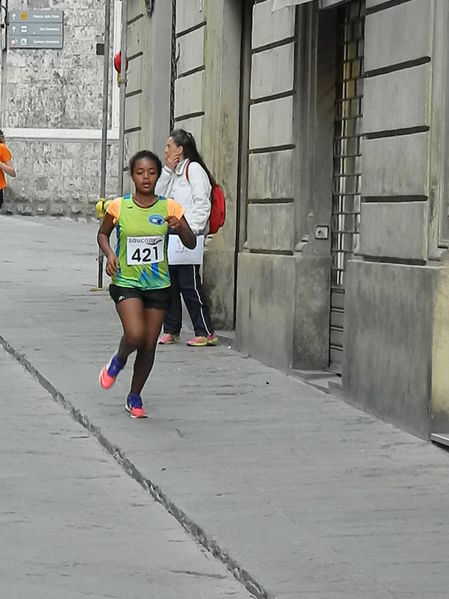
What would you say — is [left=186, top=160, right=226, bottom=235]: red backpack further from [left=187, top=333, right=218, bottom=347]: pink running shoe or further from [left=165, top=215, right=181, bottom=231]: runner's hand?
[left=165, top=215, right=181, bottom=231]: runner's hand

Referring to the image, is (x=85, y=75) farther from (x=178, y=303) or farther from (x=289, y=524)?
(x=289, y=524)

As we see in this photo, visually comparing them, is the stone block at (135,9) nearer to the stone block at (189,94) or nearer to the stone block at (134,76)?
the stone block at (134,76)

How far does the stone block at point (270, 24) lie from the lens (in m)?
12.9

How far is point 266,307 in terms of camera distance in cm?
1324

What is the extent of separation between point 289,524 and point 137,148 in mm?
12478

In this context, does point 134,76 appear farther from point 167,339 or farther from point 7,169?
point 167,339

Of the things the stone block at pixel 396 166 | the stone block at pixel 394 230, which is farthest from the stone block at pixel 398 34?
the stone block at pixel 394 230

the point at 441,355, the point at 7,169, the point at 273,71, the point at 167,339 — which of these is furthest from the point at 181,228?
the point at 7,169

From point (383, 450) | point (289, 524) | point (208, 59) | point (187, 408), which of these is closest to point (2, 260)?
point (208, 59)

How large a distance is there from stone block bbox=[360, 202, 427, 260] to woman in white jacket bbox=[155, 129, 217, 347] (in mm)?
3302

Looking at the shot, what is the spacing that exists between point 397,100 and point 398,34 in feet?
1.36

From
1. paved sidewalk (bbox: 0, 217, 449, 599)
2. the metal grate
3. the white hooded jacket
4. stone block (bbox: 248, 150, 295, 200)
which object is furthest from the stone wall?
the white hooded jacket

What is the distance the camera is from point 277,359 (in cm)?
1304

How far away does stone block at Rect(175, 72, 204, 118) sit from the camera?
52.5 ft
